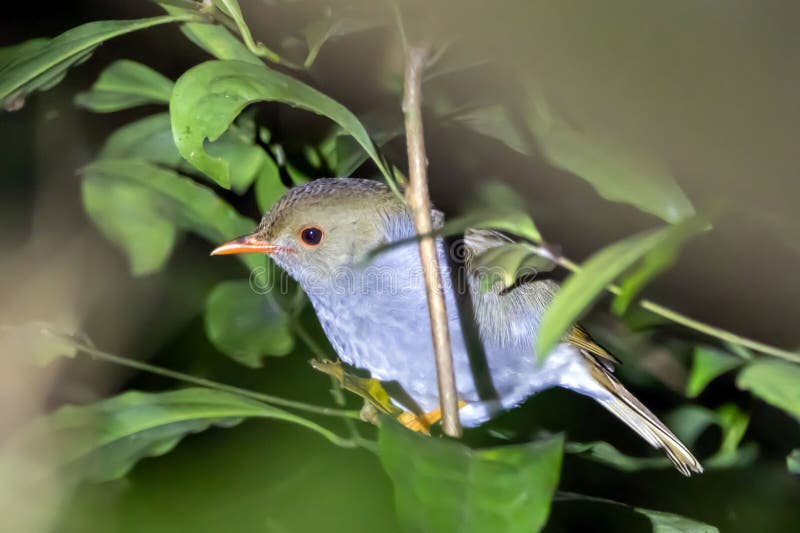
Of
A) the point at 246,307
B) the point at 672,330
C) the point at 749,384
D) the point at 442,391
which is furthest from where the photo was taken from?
the point at 672,330

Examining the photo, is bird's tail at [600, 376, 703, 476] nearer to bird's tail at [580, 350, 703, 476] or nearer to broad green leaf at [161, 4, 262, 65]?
bird's tail at [580, 350, 703, 476]

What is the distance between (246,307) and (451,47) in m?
1.02

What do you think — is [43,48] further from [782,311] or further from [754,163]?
[782,311]

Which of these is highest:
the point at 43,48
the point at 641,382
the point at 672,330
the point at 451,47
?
the point at 43,48

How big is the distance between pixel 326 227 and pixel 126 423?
893 millimetres

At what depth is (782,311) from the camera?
8.85ft

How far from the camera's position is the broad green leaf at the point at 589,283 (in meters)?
1.01

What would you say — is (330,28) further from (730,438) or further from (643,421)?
(643,421)

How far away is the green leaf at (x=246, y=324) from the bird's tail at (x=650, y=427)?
39.5 inches

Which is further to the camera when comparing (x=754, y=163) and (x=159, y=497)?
(x=159, y=497)

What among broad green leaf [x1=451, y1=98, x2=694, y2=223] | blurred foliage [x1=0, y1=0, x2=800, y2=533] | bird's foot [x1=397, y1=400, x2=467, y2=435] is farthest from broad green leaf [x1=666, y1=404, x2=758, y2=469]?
broad green leaf [x1=451, y1=98, x2=694, y2=223]

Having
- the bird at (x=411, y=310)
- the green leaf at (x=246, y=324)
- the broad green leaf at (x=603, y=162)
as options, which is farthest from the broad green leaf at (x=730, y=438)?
the green leaf at (x=246, y=324)

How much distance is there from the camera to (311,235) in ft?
8.60

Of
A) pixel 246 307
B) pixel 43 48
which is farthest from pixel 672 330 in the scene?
pixel 43 48
